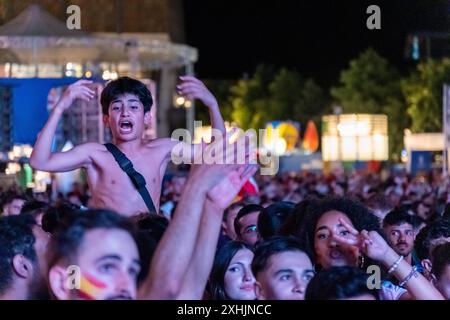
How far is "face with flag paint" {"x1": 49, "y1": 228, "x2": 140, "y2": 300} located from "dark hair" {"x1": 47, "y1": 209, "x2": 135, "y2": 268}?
2cm

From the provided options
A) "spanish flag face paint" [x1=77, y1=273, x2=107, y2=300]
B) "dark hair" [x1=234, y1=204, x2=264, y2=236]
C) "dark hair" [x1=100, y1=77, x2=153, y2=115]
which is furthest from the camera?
"dark hair" [x1=234, y1=204, x2=264, y2=236]

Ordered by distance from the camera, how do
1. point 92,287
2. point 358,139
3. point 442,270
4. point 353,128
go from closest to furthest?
point 92,287 → point 442,270 → point 358,139 → point 353,128

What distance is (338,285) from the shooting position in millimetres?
3373

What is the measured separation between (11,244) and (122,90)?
1892mm

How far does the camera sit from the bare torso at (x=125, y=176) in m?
5.46

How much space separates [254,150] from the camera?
3205 mm

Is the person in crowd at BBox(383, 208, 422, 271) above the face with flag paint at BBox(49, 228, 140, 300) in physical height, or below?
above

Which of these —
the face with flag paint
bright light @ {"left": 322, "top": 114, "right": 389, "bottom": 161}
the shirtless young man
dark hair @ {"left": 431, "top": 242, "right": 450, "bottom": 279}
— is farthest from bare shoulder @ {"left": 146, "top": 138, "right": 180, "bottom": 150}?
bright light @ {"left": 322, "top": 114, "right": 389, "bottom": 161}

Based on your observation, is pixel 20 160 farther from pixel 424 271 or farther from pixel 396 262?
pixel 396 262

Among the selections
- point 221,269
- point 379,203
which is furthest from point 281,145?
point 221,269

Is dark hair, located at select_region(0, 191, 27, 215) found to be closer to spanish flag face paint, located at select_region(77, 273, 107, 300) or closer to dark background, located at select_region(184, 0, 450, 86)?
spanish flag face paint, located at select_region(77, 273, 107, 300)

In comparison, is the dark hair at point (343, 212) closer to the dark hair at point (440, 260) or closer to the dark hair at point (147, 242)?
the dark hair at point (440, 260)

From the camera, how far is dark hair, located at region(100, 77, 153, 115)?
5328mm

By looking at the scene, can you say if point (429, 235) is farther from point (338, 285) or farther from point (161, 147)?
point (338, 285)
